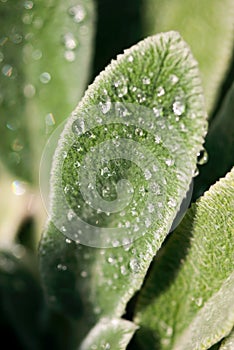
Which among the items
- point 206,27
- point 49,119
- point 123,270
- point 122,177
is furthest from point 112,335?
point 206,27

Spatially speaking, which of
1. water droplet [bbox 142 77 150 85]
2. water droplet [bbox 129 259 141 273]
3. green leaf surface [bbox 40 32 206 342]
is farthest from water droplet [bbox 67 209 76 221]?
water droplet [bbox 142 77 150 85]

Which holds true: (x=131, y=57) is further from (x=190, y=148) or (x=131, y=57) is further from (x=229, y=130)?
(x=229, y=130)

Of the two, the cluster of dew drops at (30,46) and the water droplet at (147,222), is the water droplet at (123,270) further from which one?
the cluster of dew drops at (30,46)

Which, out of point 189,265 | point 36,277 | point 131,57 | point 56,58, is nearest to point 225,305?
point 189,265

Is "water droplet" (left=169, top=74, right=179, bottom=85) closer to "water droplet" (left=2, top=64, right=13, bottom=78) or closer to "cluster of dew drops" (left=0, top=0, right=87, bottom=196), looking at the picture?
"cluster of dew drops" (left=0, top=0, right=87, bottom=196)

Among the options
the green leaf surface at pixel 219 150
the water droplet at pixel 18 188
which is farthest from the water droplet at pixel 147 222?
the water droplet at pixel 18 188

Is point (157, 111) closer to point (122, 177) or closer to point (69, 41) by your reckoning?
point (122, 177)
